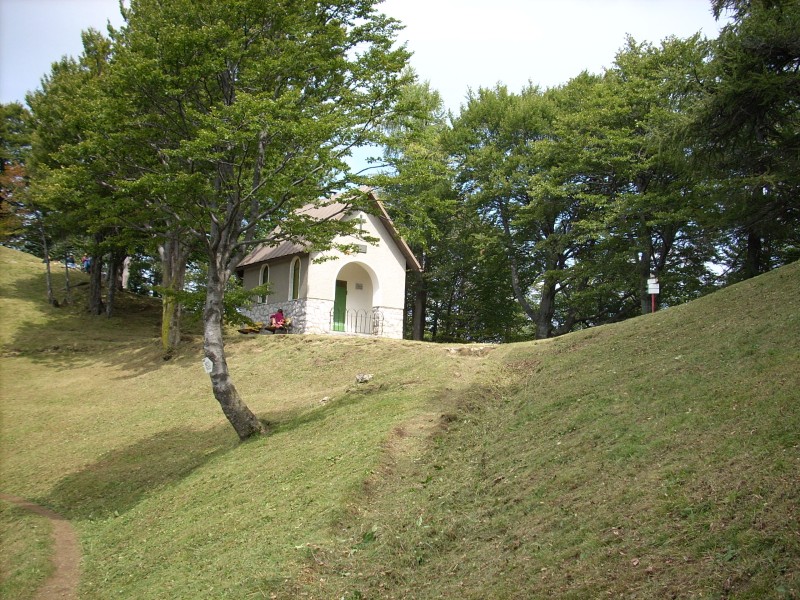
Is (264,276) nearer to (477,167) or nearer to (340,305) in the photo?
(340,305)

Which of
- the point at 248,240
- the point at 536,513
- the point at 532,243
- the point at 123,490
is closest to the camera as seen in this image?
the point at 536,513

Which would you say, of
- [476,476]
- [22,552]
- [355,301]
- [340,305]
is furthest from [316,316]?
[476,476]

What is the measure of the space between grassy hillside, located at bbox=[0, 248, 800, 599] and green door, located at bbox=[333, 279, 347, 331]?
877 cm

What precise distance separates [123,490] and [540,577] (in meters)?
10.6

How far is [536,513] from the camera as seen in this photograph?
7.62 metres

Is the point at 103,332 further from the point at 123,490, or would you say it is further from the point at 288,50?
the point at 288,50

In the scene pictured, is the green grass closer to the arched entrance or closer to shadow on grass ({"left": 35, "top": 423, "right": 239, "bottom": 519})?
shadow on grass ({"left": 35, "top": 423, "right": 239, "bottom": 519})

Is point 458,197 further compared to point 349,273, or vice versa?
point 458,197

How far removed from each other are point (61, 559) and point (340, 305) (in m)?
17.9

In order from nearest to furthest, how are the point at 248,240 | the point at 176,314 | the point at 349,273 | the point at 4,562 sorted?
the point at 4,562, the point at 248,240, the point at 176,314, the point at 349,273

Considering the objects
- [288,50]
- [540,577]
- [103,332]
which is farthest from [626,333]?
[103,332]

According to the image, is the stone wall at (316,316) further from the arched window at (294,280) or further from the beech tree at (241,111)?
the beech tree at (241,111)

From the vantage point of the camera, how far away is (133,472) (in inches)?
575

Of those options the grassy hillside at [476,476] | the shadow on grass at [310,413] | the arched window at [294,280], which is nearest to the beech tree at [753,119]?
the grassy hillside at [476,476]
